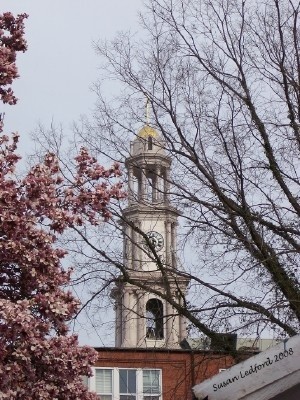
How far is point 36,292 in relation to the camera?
416 inches

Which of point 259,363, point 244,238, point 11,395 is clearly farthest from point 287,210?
point 259,363

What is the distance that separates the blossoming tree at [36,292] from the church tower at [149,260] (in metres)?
4.59

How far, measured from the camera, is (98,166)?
12211mm

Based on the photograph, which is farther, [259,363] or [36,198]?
[36,198]

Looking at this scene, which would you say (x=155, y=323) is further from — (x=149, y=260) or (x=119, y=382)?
(x=119, y=382)

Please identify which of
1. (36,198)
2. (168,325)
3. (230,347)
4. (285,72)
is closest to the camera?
(36,198)

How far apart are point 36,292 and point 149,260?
6.10 meters

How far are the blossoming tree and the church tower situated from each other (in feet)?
15.0

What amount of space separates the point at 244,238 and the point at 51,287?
4.49 metres

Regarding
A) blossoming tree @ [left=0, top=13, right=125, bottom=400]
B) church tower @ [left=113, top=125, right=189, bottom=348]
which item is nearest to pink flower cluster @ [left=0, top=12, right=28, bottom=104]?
blossoming tree @ [left=0, top=13, right=125, bottom=400]

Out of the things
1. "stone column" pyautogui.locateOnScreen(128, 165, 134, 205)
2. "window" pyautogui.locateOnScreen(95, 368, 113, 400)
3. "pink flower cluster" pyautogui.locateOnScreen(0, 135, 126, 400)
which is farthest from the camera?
"window" pyautogui.locateOnScreen(95, 368, 113, 400)

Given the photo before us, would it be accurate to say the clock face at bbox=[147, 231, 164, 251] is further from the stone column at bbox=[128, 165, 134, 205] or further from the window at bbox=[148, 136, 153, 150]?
the window at bbox=[148, 136, 153, 150]

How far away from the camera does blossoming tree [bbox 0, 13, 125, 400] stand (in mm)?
9789

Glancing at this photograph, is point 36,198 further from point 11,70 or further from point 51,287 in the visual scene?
point 11,70
